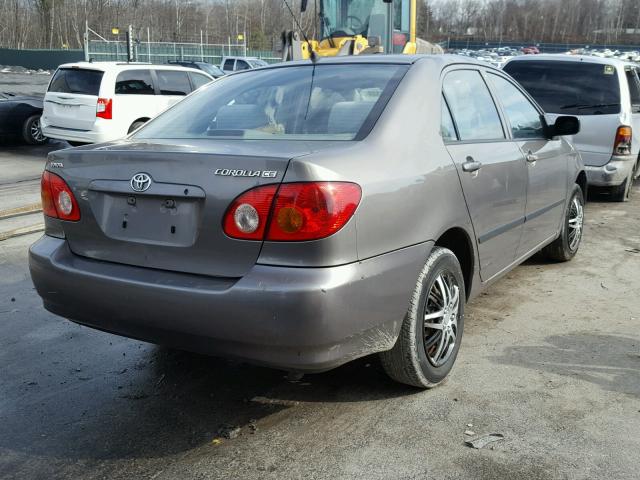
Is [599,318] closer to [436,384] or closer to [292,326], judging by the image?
[436,384]

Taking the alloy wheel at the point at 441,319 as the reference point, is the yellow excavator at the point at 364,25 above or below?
above

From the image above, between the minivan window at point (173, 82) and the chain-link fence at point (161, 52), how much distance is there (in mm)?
26510

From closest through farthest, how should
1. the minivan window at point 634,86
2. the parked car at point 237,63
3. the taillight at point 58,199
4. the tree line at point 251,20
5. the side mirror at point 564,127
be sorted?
the taillight at point 58,199 → the side mirror at point 564,127 → the minivan window at point 634,86 → the parked car at point 237,63 → the tree line at point 251,20

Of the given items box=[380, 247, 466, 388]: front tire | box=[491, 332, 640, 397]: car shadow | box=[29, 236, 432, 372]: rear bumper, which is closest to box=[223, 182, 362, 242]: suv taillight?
box=[29, 236, 432, 372]: rear bumper

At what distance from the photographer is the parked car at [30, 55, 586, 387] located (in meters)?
2.70

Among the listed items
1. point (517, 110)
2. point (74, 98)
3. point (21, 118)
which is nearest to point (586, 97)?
point (517, 110)

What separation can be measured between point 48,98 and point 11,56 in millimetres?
52045

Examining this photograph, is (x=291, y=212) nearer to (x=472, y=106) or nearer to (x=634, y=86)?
(x=472, y=106)

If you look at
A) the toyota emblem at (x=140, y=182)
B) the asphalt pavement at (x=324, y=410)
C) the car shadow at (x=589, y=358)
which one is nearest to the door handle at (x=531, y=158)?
the asphalt pavement at (x=324, y=410)

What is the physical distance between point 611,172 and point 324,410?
6.64 m

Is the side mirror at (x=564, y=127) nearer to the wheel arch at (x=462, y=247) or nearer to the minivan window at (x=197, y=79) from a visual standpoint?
the wheel arch at (x=462, y=247)

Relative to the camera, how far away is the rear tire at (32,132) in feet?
45.7

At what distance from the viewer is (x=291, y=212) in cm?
268

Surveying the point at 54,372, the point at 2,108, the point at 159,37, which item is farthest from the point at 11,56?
the point at 54,372
